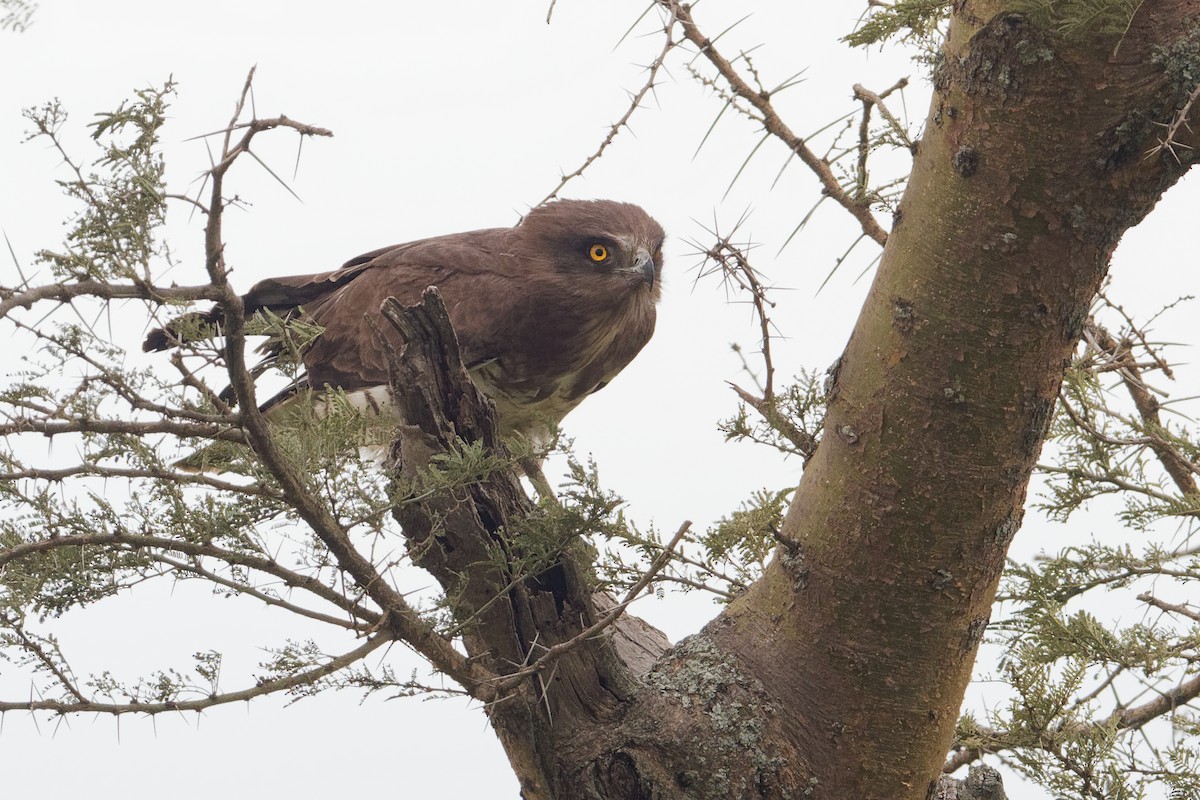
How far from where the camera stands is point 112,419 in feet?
8.72

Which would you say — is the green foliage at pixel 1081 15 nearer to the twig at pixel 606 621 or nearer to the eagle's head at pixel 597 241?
the twig at pixel 606 621

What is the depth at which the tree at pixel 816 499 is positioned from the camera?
2.72m

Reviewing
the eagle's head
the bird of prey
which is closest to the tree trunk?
the bird of prey

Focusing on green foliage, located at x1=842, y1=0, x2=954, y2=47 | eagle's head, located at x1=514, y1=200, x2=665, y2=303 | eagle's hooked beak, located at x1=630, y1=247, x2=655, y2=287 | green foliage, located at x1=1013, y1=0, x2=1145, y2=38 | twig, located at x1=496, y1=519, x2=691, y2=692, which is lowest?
twig, located at x1=496, y1=519, x2=691, y2=692

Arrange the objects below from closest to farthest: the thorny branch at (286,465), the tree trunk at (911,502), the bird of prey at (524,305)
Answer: the thorny branch at (286,465), the tree trunk at (911,502), the bird of prey at (524,305)

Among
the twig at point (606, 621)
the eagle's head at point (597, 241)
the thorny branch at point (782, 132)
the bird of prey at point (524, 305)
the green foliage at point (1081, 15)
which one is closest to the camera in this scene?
Result: the green foliage at point (1081, 15)

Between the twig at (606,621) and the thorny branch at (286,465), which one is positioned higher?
the thorny branch at (286,465)

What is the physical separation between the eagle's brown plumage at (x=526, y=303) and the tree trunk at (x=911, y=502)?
1588 millimetres

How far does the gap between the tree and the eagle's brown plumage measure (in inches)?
57.3

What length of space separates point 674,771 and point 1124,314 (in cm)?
223

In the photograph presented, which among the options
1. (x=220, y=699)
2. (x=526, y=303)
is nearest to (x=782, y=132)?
(x=526, y=303)

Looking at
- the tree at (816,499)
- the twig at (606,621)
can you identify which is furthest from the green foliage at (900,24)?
the twig at (606,621)

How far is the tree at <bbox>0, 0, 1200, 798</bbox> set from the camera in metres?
2.72

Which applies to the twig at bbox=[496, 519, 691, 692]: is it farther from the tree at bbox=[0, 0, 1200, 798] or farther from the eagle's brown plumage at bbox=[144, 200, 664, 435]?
the eagle's brown plumage at bbox=[144, 200, 664, 435]
